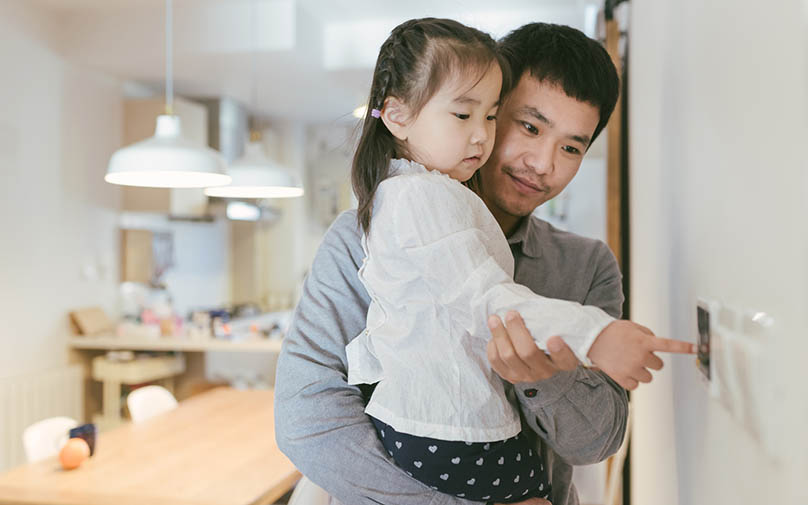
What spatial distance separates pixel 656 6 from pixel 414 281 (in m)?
0.84

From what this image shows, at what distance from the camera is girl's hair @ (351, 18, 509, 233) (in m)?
0.95

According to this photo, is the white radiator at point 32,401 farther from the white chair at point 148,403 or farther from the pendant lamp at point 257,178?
the pendant lamp at point 257,178

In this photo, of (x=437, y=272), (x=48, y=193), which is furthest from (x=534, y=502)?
(x=48, y=193)

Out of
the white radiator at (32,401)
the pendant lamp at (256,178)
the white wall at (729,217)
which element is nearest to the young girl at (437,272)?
the white wall at (729,217)

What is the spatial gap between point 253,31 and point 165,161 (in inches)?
87.9

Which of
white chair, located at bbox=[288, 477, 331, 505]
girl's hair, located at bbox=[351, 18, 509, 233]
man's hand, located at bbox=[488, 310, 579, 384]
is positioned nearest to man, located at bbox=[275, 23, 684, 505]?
girl's hair, located at bbox=[351, 18, 509, 233]

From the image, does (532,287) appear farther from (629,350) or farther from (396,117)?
(629,350)

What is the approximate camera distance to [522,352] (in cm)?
66

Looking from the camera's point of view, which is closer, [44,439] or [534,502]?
[534,502]

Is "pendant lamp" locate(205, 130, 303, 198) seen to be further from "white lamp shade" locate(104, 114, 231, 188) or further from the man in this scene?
the man

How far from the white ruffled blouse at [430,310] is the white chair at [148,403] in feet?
8.27

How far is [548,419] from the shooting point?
94 centimetres

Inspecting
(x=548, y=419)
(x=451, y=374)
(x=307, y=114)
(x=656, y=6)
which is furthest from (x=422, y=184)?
(x=307, y=114)

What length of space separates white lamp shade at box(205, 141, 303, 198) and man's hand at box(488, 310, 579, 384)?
2525 millimetres
